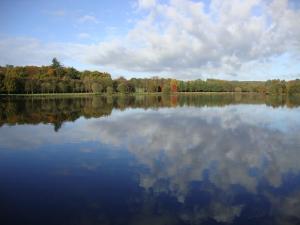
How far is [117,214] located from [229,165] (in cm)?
612

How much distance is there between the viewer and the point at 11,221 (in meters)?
7.30

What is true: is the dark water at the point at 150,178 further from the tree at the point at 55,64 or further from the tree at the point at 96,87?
the tree at the point at 55,64

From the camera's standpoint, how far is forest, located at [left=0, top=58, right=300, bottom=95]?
93.4m

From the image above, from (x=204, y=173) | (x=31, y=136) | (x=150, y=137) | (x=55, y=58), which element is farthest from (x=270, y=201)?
(x=55, y=58)

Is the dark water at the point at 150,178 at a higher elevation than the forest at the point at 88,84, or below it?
below

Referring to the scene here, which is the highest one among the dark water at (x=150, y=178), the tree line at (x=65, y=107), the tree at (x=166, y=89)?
the tree at (x=166, y=89)

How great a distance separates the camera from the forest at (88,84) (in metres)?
93.4

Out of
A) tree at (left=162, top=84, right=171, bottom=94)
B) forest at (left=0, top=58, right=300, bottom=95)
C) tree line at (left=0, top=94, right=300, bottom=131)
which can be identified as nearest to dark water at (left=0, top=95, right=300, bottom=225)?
tree line at (left=0, top=94, right=300, bottom=131)

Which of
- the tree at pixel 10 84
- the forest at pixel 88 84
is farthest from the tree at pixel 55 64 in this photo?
the tree at pixel 10 84

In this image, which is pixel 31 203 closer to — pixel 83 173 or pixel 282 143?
pixel 83 173

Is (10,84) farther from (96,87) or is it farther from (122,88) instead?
(122,88)

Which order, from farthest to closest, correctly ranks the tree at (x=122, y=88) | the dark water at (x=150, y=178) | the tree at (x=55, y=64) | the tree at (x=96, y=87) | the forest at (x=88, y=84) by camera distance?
the tree at (x=55, y=64), the tree at (x=122, y=88), the tree at (x=96, y=87), the forest at (x=88, y=84), the dark water at (x=150, y=178)

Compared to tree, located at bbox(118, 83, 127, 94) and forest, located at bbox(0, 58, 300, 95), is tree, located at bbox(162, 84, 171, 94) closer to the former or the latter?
forest, located at bbox(0, 58, 300, 95)

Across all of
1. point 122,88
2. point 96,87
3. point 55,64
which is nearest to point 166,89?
point 122,88
